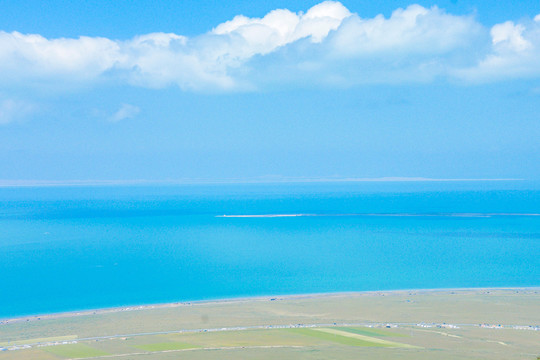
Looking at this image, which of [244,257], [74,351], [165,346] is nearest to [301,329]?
[165,346]

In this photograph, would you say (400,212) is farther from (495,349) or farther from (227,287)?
(495,349)

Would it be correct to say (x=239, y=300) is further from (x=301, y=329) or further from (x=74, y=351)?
(x=74, y=351)

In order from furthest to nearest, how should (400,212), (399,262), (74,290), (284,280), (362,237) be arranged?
(400,212), (362,237), (399,262), (284,280), (74,290)

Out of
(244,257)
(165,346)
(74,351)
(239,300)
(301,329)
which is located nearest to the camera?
(74,351)

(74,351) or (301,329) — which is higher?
(301,329)

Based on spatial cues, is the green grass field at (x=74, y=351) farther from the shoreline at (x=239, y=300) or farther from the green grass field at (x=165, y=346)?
the shoreline at (x=239, y=300)

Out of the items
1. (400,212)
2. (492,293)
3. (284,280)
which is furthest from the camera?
(400,212)

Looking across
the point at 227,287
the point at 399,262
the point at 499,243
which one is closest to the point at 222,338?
the point at 227,287

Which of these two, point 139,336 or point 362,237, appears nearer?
point 139,336

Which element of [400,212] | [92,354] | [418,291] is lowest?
[92,354]
